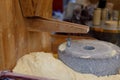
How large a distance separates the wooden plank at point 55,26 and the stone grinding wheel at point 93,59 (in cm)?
9

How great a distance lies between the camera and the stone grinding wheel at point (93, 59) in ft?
2.74

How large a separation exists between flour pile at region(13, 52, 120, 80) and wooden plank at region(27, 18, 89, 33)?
0.40 ft

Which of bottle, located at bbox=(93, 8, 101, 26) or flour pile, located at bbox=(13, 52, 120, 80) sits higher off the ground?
bottle, located at bbox=(93, 8, 101, 26)

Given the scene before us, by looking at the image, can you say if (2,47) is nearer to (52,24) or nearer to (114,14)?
(52,24)

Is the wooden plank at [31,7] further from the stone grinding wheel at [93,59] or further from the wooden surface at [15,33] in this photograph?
the stone grinding wheel at [93,59]

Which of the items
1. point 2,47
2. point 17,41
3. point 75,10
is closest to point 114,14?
point 75,10

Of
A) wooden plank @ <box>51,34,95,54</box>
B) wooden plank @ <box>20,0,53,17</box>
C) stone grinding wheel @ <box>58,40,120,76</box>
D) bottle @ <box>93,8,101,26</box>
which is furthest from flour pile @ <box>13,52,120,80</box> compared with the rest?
bottle @ <box>93,8,101,26</box>

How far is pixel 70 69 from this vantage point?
862mm

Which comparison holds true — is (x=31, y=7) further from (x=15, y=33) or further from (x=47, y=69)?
(x=47, y=69)

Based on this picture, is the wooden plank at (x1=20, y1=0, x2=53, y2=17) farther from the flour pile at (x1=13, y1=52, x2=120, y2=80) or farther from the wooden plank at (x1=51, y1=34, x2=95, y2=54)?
the wooden plank at (x1=51, y1=34, x2=95, y2=54)

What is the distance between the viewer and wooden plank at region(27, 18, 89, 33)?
0.87 meters

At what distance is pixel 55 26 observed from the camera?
0.89 m

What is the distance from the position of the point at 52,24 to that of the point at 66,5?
934mm

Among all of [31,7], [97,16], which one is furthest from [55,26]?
[97,16]
